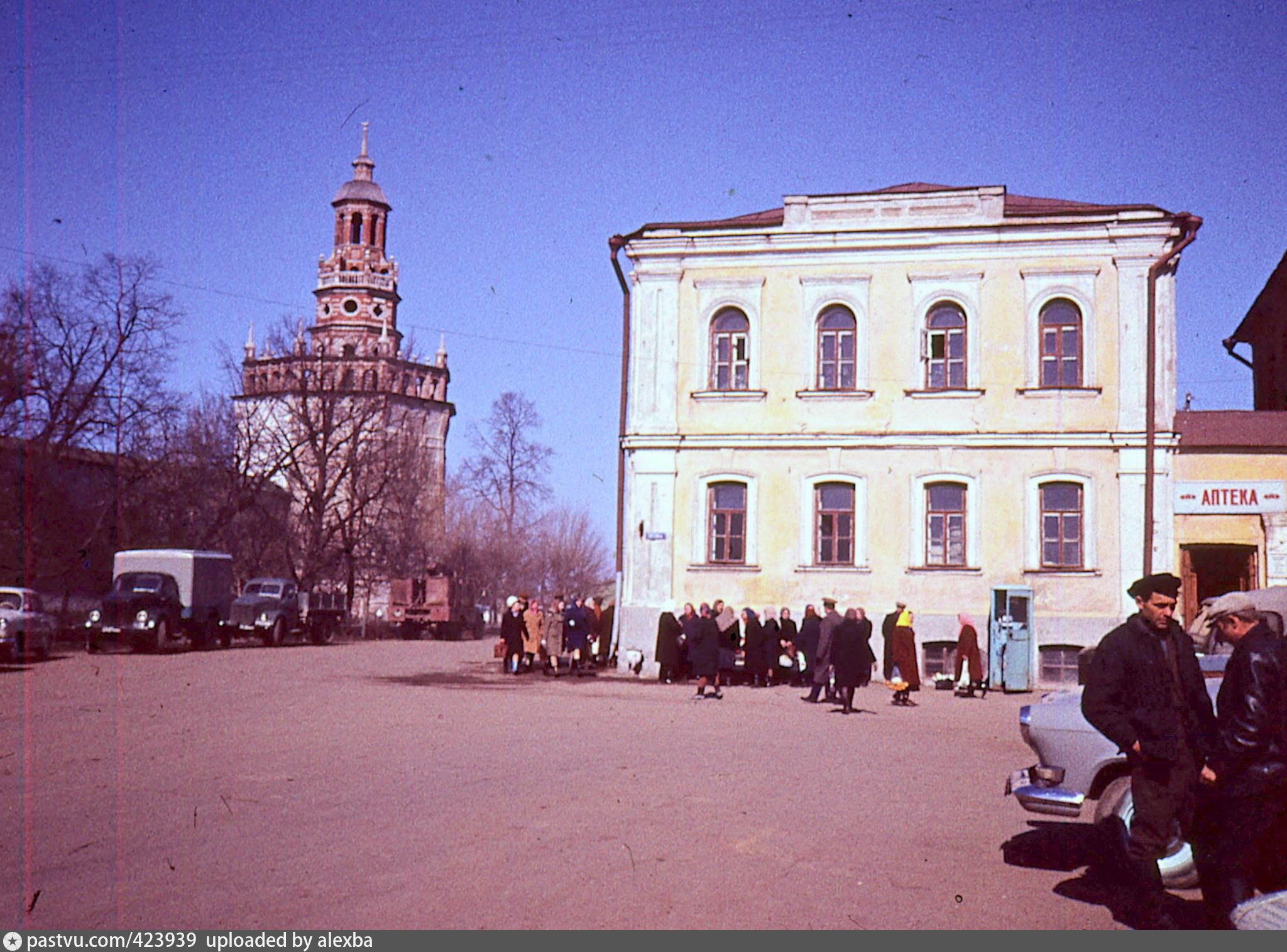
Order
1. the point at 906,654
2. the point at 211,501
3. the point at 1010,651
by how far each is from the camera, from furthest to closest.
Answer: the point at 211,501 < the point at 1010,651 < the point at 906,654

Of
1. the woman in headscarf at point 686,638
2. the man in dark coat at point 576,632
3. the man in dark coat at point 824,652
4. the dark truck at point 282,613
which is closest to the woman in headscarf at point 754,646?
the woman in headscarf at point 686,638

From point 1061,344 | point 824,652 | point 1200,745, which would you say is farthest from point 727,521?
point 1200,745

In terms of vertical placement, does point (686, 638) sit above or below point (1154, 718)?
below

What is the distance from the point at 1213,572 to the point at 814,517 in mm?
8437

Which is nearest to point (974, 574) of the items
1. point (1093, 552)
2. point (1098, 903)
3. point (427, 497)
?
point (1093, 552)

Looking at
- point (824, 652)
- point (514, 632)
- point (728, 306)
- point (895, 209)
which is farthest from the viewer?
point (728, 306)

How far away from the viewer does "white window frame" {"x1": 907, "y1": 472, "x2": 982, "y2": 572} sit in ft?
86.5

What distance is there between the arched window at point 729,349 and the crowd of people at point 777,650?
→ 4769 mm

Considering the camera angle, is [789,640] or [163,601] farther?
[163,601]

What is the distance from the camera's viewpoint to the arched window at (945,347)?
26969mm

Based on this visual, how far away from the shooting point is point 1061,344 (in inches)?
1045

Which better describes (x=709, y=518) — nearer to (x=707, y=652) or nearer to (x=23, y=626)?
(x=707, y=652)

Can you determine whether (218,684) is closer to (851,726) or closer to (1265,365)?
(851,726)

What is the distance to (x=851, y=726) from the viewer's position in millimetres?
16750
